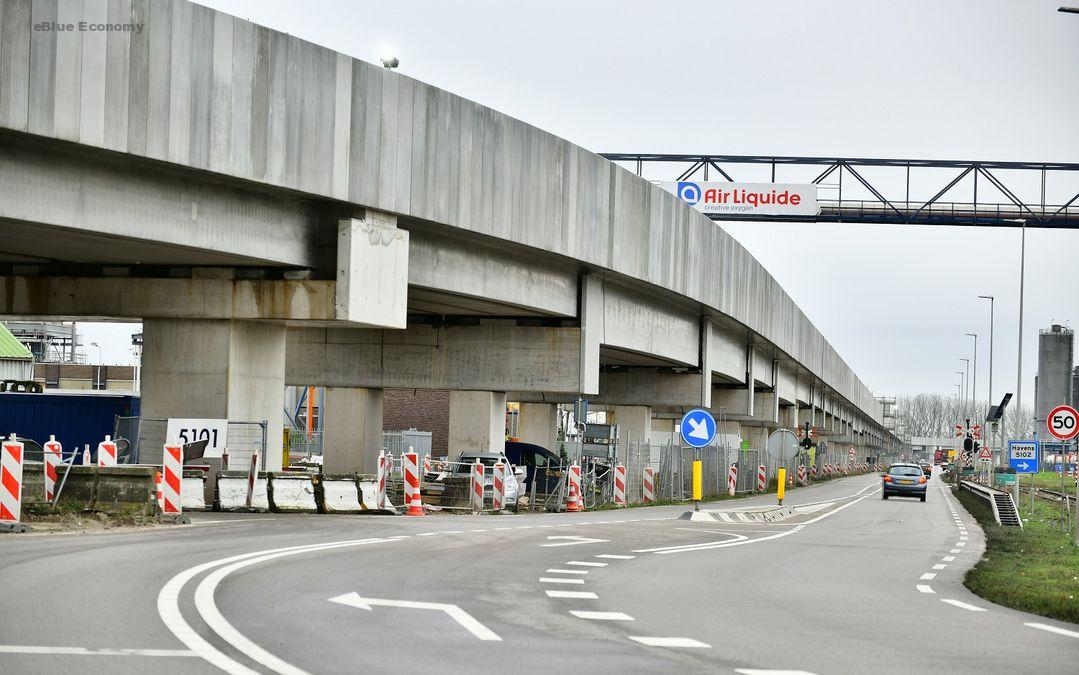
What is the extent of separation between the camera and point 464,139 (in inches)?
1056

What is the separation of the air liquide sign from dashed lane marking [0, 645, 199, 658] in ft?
207

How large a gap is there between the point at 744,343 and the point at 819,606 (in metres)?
41.1

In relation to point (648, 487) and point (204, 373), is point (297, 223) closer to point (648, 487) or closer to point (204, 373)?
point (204, 373)

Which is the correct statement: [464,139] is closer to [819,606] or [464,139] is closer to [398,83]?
[398,83]

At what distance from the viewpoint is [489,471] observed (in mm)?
31391

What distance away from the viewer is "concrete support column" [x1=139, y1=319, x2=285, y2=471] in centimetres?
2378

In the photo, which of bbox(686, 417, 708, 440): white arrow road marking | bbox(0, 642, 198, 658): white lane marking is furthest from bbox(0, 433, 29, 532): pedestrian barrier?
bbox(686, 417, 708, 440): white arrow road marking

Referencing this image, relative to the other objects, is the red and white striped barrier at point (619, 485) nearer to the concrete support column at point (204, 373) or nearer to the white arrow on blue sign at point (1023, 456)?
the concrete support column at point (204, 373)

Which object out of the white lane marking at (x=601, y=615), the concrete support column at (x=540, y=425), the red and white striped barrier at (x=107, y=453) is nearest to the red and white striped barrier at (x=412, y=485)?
the red and white striped barrier at (x=107, y=453)

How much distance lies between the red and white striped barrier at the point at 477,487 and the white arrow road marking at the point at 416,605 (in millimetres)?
18355

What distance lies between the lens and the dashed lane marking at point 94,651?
8.00m

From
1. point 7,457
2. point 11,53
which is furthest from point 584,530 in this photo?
point 11,53

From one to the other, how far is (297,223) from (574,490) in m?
12.4

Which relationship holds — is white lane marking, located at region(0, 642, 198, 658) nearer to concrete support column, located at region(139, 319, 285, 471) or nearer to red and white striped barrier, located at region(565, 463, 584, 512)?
concrete support column, located at region(139, 319, 285, 471)
